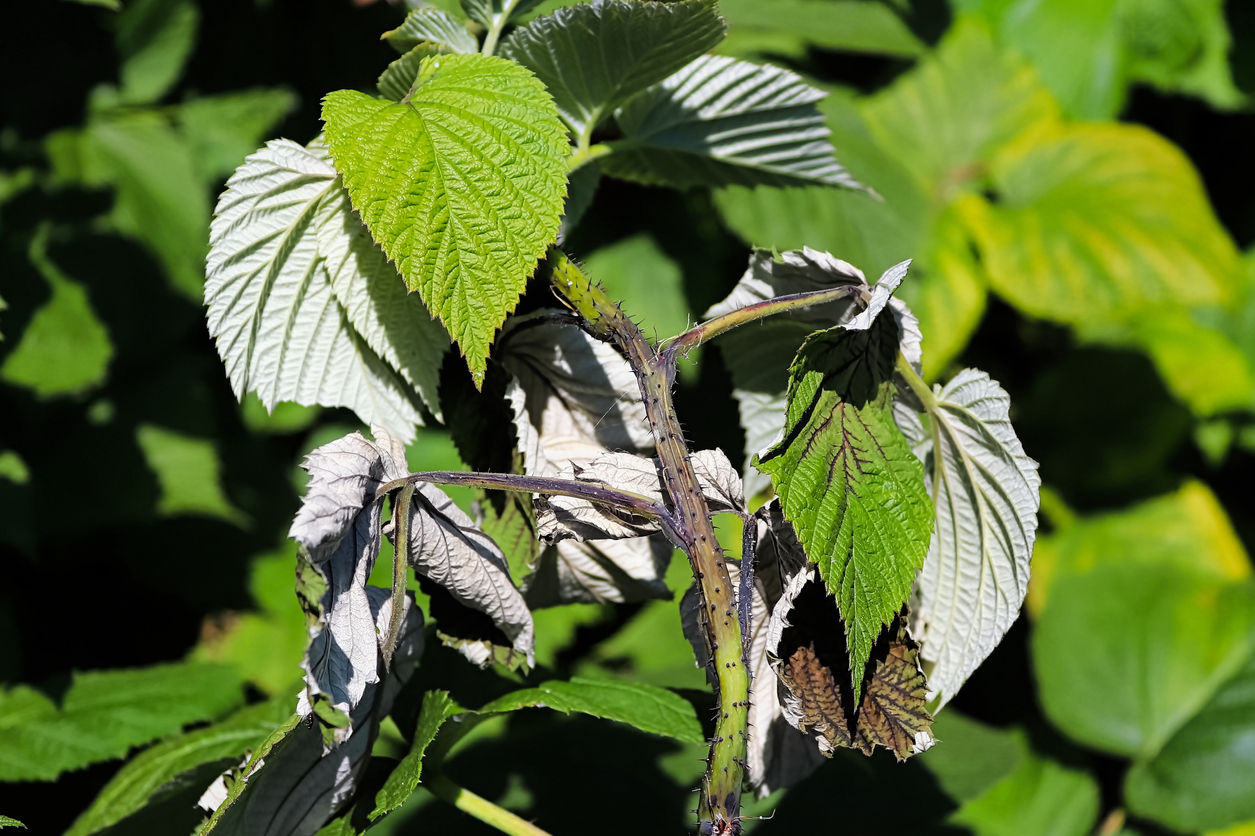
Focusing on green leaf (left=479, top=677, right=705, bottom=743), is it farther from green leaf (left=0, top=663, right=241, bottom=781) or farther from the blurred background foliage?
green leaf (left=0, top=663, right=241, bottom=781)

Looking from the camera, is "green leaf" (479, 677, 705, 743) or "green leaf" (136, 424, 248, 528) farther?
"green leaf" (136, 424, 248, 528)

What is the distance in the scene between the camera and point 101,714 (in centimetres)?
87

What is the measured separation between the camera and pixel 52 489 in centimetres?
133

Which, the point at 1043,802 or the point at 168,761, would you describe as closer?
the point at 168,761

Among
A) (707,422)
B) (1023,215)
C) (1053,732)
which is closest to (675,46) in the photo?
(707,422)

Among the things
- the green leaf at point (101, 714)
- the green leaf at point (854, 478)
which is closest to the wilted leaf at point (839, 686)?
the green leaf at point (854, 478)

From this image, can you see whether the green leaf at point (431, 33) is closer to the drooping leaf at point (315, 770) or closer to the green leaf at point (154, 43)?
the drooping leaf at point (315, 770)

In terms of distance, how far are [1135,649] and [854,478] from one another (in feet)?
4.63

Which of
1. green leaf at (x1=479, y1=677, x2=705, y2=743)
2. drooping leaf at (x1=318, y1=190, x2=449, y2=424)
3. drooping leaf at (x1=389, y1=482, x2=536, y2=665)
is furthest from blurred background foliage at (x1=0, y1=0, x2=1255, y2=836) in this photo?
drooping leaf at (x1=318, y1=190, x2=449, y2=424)

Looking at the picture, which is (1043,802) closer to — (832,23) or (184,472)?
(832,23)

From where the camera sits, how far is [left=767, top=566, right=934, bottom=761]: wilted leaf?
549mm

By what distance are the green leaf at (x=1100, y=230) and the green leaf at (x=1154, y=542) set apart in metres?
0.45

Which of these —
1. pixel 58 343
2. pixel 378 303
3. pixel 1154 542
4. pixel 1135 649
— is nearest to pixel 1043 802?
pixel 1135 649

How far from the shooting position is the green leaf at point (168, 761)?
71 cm
